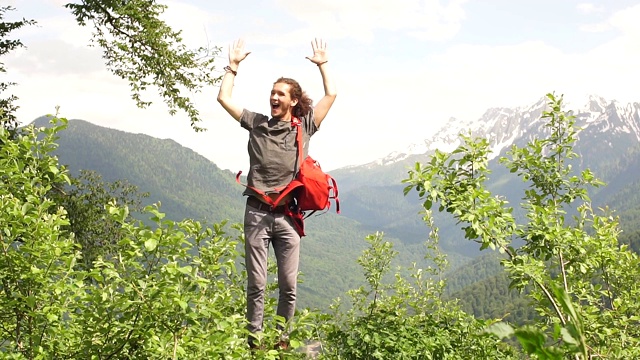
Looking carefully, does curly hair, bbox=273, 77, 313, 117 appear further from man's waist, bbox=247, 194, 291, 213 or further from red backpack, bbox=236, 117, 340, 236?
man's waist, bbox=247, 194, 291, 213

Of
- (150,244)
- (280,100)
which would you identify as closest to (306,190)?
(280,100)

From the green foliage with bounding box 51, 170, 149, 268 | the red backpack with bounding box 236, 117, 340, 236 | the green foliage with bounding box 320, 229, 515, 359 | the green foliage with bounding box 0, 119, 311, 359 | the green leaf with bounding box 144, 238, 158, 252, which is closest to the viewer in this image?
the green leaf with bounding box 144, 238, 158, 252

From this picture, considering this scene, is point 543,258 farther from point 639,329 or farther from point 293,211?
point 293,211

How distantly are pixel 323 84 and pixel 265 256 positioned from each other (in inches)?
76.8

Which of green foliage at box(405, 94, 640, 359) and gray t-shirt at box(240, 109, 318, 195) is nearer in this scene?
gray t-shirt at box(240, 109, 318, 195)

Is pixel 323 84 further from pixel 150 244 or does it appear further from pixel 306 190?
pixel 150 244

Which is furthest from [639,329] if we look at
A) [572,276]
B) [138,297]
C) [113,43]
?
[113,43]

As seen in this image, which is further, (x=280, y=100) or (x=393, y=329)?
(x=393, y=329)

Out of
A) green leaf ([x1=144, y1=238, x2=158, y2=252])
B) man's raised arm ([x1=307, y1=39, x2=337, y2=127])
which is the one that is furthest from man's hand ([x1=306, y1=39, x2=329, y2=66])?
green leaf ([x1=144, y1=238, x2=158, y2=252])

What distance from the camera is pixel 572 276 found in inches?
291

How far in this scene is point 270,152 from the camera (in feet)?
18.2

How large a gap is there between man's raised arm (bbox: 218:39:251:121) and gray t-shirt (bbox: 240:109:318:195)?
11cm

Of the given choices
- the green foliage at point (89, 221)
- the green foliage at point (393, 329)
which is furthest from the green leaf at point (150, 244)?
the green foliage at point (89, 221)

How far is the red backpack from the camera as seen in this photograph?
17.8 feet
